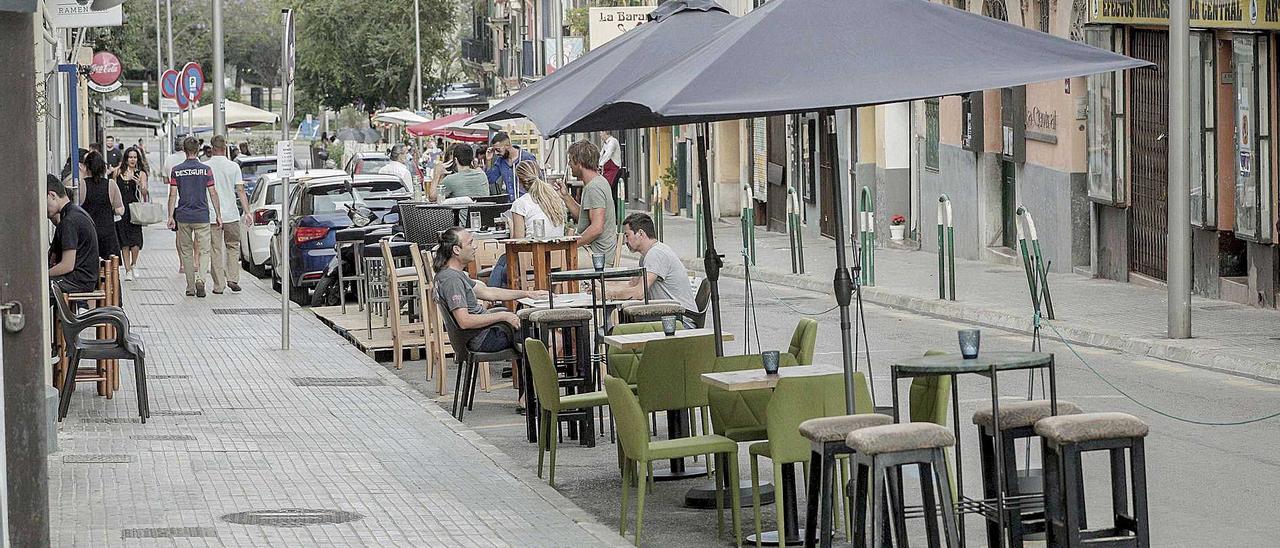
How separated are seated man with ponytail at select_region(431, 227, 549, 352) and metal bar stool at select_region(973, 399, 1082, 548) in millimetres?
5815

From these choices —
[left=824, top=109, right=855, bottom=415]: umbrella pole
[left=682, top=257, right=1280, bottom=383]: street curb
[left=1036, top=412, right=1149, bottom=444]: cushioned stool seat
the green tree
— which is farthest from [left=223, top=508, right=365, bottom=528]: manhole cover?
the green tree

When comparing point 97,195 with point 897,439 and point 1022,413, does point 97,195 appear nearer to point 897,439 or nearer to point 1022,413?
point 1022,413

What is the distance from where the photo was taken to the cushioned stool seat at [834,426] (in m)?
7.02

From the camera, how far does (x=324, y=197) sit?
22.6 m

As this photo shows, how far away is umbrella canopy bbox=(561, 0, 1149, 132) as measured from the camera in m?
7.05

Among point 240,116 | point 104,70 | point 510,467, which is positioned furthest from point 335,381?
point 240,116

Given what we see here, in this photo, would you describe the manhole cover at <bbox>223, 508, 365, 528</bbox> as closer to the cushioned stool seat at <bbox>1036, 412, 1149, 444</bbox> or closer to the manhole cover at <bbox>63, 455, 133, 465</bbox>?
the manhole cover at <bbox>63, 455, 133, 465</bbox>

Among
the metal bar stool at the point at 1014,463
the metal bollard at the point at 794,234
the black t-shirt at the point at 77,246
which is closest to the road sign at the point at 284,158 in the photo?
the black t-shirt at the point at 77,246

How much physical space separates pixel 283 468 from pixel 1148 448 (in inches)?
190

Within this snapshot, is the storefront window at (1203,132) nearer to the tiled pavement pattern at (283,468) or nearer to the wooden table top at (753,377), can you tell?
the tiled pavement pattern at (283,468)

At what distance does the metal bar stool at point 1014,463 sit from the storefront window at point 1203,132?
12.1m

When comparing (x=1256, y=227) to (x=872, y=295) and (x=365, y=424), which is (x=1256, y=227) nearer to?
(x=872, y=295)

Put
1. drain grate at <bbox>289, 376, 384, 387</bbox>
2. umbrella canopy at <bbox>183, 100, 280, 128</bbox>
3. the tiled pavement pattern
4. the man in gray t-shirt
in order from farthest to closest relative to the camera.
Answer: umbrella canopy at <bbox>183, 100, 280, 128</bbox> < drain grate at <bbox>289, 376, 384, 387</bbox> < the man in gray t-shirt < the tiled pavement pattern

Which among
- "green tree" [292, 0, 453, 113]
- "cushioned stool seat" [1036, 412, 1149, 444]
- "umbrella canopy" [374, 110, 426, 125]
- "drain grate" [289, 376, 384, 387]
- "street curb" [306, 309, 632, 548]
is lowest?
"street curb" [306, 309, 632, 548]
